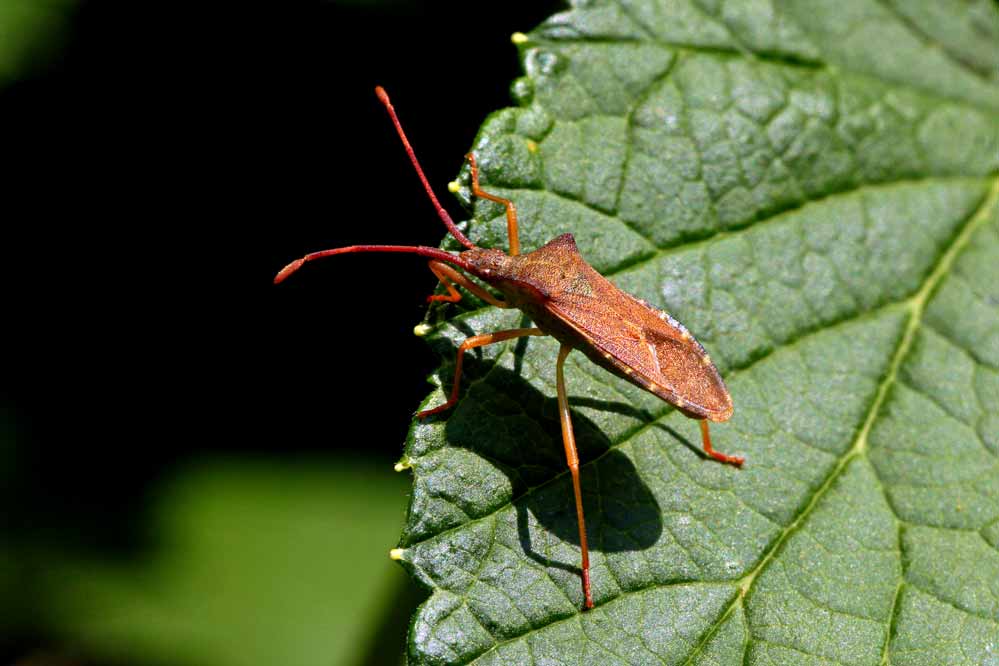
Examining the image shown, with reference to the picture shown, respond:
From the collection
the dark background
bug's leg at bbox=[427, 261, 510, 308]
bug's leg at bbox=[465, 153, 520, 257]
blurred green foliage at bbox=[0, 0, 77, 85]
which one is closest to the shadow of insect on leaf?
bug's leg at bbox=[427, 261, 510, 308]

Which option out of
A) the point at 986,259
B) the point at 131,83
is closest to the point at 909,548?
the point at 986,259

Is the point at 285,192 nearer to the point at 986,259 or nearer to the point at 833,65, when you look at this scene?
the point at 833,65

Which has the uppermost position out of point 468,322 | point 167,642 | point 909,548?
point 468,322

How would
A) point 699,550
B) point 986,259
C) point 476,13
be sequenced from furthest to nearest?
point 476,13 → point 986,259 → point 699,550

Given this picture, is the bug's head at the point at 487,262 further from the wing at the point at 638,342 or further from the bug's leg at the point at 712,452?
the bug's leg at the point at 712,452

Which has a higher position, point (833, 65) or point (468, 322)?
point (833, 65)

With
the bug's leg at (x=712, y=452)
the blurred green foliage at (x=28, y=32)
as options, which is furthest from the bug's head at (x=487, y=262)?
the blurred green foliage at (x=28, y=32)
